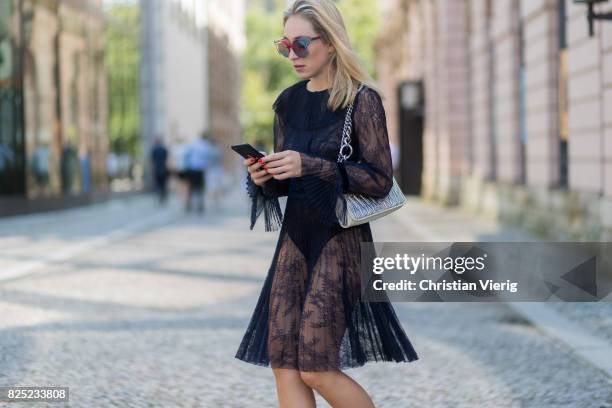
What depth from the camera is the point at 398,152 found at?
30.5 m

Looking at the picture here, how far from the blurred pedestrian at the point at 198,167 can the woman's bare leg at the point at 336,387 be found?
19.4 m

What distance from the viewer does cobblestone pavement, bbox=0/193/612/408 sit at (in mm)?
5273

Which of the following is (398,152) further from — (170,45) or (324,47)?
(324,47)

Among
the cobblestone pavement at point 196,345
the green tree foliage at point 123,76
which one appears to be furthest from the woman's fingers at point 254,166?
the green tree foliage at point 123,76

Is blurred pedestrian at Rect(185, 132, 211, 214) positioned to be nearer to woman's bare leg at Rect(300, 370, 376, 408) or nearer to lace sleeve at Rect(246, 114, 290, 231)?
lace sleeve at Rect(246, 114, 290, 231)

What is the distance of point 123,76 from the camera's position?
34.6 m

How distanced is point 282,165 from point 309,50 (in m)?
0.45

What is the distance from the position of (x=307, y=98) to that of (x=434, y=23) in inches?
926

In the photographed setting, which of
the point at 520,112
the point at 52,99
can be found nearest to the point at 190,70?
the point at 52,99

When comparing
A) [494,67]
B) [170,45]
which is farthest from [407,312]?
[170,45]

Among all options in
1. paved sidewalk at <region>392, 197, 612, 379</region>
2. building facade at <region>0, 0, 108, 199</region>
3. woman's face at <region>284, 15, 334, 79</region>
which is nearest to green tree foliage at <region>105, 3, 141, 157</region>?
building facade at <region>0, 0, 108, 199</region>

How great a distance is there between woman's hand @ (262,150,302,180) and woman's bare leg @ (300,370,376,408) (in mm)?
618

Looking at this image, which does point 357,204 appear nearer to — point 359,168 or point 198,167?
point 359,168

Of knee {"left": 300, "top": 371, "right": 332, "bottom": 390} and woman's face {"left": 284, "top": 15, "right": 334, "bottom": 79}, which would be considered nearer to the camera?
knee {"left": 300, "top": 371, "right": 332, "bottom": 390}
